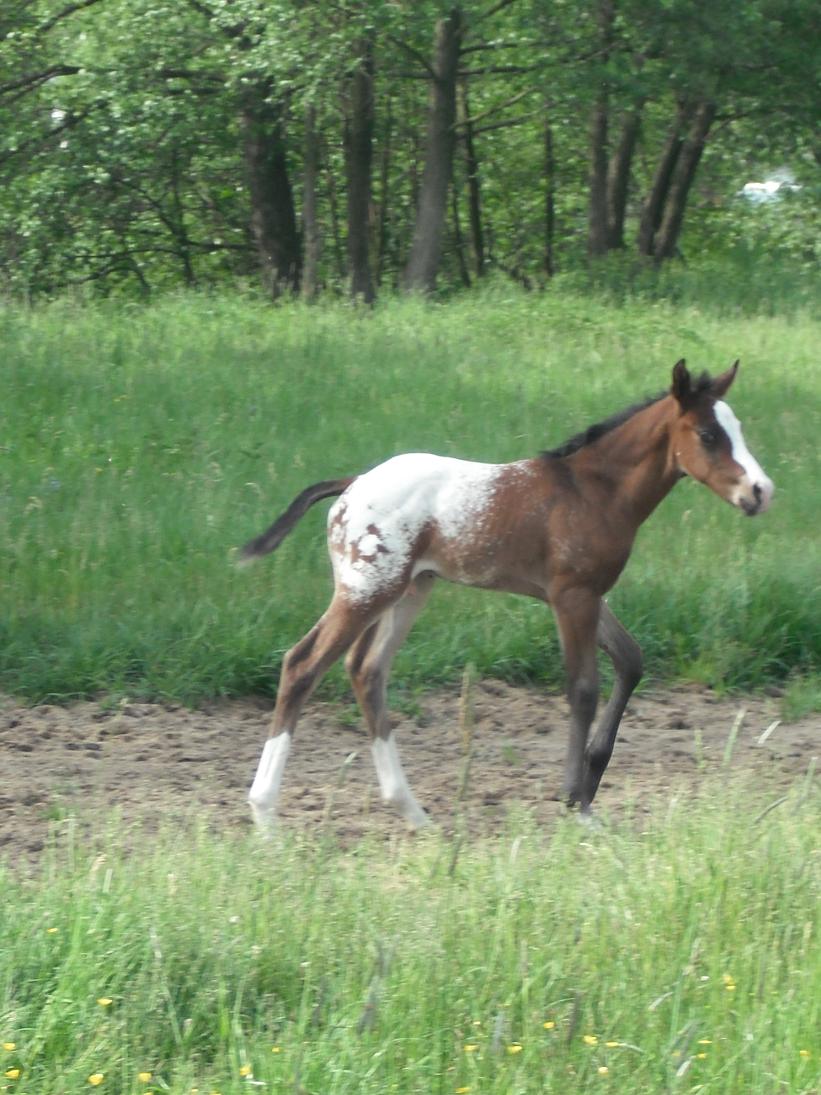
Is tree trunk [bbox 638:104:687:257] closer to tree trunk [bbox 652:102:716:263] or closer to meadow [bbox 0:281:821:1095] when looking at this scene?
tree trunk [bbox 652:102:716:263]

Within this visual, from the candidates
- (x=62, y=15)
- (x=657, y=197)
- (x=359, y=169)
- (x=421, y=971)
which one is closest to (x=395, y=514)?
(x=421, y=971)

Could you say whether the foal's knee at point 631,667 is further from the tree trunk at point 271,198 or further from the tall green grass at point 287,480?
the tree trunk at point 271,198

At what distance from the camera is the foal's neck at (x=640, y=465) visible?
6363 millimetres

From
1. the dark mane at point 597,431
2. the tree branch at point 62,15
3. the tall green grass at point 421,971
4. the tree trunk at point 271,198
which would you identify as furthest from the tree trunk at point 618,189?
the tall green grass at point 421,971

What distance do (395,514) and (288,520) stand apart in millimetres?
559

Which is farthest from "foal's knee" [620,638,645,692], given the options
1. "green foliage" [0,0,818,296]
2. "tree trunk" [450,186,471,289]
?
"tree trunk" [450,186,471,289]

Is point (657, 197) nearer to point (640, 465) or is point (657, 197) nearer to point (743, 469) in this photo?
point (640, 465)

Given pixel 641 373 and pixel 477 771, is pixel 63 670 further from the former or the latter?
pixel 641 373

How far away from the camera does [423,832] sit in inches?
218

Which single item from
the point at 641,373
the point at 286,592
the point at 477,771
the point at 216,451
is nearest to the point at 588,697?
the point at 477,771

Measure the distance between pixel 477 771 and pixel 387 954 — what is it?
10.7ft

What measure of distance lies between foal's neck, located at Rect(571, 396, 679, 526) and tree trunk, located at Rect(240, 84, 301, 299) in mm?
17591

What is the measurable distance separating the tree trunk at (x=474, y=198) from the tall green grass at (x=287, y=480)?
13.7 metres

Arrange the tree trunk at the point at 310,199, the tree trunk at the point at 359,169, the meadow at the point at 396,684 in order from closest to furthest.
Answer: the meadow at the point at 396,684, the tree trunk at the point at 310,199, the tree trunk at the point at 359,169
